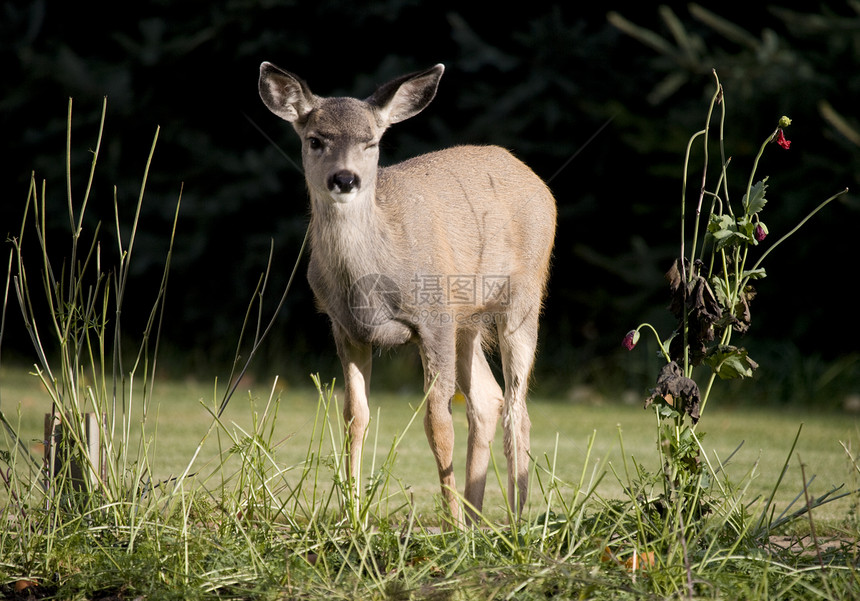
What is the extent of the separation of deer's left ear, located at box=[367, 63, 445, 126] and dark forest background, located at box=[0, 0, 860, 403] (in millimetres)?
4087

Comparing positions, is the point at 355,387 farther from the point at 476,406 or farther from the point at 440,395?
the point at 476,406

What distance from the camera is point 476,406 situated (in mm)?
4719

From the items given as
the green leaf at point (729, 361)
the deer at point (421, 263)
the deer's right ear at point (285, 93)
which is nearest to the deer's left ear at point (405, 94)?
the deer at point (421, 263)

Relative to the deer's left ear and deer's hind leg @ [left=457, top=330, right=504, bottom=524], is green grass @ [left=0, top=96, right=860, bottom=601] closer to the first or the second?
deer's hind leg @ [left=457, top=330, right=504, bottom=524]

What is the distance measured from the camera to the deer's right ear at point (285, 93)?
436 cm

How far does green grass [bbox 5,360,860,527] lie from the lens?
16.6ft

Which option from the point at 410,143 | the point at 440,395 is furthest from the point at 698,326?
the point at 410,143

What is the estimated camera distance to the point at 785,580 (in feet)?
9.46

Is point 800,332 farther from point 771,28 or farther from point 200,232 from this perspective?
point 200,232

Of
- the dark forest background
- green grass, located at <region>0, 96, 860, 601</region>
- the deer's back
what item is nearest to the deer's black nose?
the deer's back

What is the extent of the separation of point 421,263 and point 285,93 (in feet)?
3.22

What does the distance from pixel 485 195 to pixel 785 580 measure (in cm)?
262

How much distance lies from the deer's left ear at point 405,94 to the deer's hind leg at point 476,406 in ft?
3.71

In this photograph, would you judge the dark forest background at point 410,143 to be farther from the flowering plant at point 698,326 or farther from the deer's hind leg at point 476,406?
the flowering plant at point 698,326
